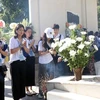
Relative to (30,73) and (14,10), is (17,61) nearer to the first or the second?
(30,73)

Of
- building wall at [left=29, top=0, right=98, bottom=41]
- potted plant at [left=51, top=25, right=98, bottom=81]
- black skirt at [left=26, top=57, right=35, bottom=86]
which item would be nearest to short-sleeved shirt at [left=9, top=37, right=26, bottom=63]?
black skirt at [left=26, top=57, right=35, bottom=86]

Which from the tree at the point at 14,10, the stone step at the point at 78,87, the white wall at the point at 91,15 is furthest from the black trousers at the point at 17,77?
the tree at the point at 14,10

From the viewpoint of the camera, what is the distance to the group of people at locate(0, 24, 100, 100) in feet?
15.8

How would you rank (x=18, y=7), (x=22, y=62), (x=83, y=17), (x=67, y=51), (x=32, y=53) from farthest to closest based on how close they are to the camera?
(x=18, y=7), (x=83, y=17), (x=32, y=53), (x=22, y=62), (x=67, y=51)

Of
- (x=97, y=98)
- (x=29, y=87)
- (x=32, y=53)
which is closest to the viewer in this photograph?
(x=97, y=98)

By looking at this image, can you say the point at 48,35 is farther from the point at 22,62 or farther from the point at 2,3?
the point at 2,3

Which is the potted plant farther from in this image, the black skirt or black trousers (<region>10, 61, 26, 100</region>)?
the black skirt

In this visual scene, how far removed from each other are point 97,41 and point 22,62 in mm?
4621

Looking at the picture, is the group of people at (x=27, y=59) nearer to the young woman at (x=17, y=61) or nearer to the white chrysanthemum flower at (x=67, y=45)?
the young woman at (x=17, y=61)

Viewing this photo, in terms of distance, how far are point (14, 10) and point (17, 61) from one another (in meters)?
23.2

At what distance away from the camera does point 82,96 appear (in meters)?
3.79

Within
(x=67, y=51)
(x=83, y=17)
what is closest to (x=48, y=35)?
(x=67, y=51)

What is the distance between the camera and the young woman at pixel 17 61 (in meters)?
4.79

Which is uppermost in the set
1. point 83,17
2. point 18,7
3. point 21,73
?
point 18,7
